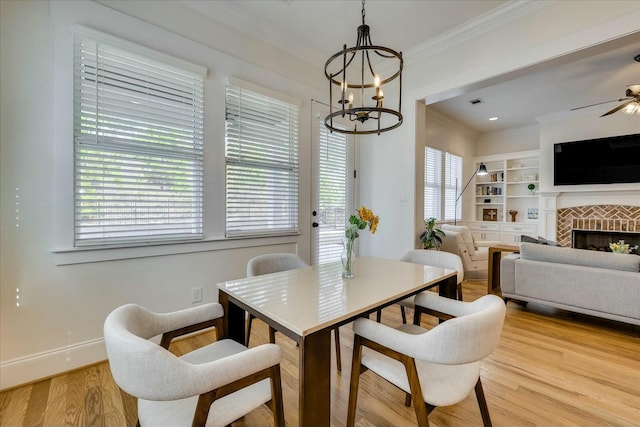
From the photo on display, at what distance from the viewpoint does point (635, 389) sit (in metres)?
1.77

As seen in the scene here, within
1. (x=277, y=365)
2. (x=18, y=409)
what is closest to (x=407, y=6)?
(x=277, y=365)

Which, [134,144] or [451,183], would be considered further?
[451,183]

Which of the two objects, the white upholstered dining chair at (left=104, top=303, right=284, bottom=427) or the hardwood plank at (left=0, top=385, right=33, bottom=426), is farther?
the hardwood plank at (left=0, top=385, right=33, bottom=426)

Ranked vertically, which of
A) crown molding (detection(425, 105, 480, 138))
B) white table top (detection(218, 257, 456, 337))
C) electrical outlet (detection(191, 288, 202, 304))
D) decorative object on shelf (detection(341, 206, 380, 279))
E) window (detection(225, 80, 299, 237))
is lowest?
electrical outlet (detection(191, 288, 202, 304))

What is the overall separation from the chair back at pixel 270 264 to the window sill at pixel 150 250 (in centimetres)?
64

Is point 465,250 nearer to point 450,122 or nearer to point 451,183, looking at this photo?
point 451,183

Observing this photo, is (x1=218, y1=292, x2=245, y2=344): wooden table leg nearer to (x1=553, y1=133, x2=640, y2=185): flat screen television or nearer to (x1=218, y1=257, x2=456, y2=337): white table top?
(x1=218, y1=257, x2=456, y2=337): white table top

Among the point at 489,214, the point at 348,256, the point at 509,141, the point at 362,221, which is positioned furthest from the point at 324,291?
the point at 509,141

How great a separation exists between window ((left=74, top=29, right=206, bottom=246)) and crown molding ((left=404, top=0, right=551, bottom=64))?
2.39 meters

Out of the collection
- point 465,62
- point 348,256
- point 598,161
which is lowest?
point 348,256

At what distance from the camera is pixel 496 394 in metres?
1.73

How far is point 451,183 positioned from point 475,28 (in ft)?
12.0

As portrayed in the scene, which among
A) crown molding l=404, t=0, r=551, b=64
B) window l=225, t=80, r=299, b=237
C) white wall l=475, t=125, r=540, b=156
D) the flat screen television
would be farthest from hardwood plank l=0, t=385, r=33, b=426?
white wall l=475, t=125, r=540, b=156

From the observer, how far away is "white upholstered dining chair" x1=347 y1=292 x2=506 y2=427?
1004mm
